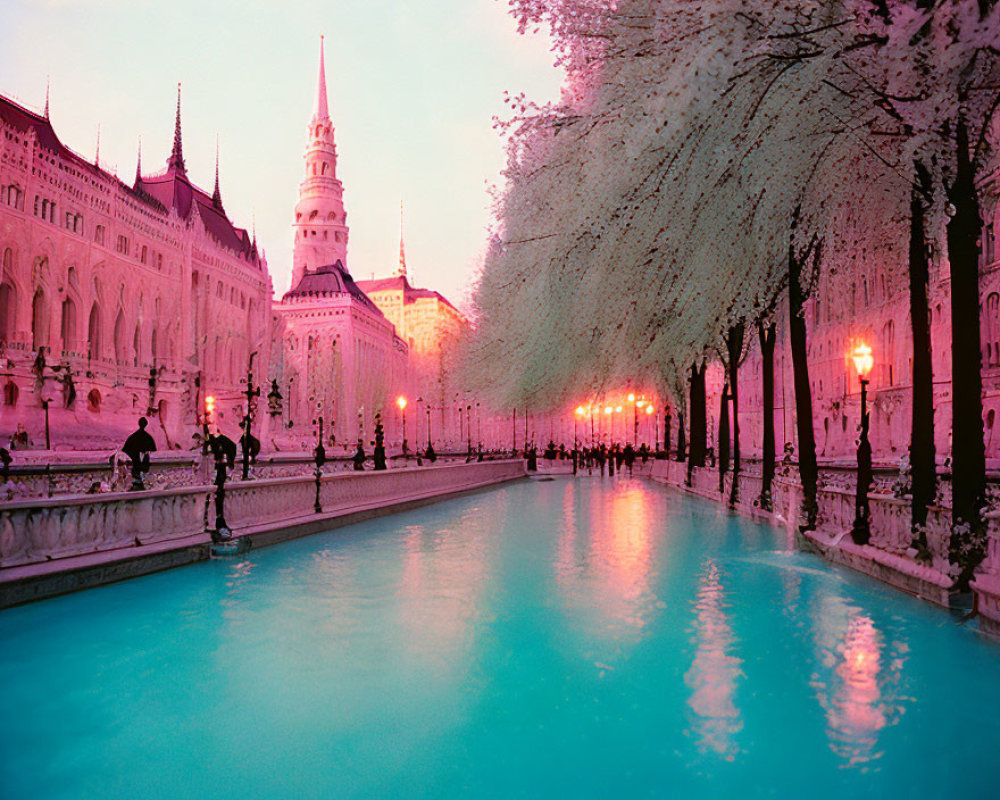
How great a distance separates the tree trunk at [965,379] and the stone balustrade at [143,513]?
35.9ft

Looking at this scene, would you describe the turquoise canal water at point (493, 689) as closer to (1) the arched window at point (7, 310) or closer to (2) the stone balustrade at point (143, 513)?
(2) the stone balustrade at point (143, 513)

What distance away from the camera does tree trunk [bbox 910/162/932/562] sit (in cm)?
1038

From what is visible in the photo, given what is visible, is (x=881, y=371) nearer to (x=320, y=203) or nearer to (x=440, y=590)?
(x=440, y=590)

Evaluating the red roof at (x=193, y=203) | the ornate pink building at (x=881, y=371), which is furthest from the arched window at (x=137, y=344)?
the ornate pink building at (x=881, y=371)

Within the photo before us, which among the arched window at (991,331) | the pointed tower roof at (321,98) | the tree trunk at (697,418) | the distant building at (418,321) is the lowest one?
the tree trunk at (697,418)

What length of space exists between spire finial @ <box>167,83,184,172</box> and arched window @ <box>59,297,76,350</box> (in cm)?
3634

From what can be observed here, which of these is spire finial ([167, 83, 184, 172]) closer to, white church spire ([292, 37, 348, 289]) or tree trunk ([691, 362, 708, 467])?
white church spire ([292, 37, 348, 289])

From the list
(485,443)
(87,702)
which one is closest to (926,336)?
(87,702)

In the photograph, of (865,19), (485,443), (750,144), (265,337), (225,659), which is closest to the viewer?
(225,659)

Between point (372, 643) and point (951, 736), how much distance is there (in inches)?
199

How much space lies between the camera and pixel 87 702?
6027 mm

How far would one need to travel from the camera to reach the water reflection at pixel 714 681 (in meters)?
5.25

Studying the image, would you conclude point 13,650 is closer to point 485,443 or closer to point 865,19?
point 865,19

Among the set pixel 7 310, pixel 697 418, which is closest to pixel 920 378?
pixel 697 418
